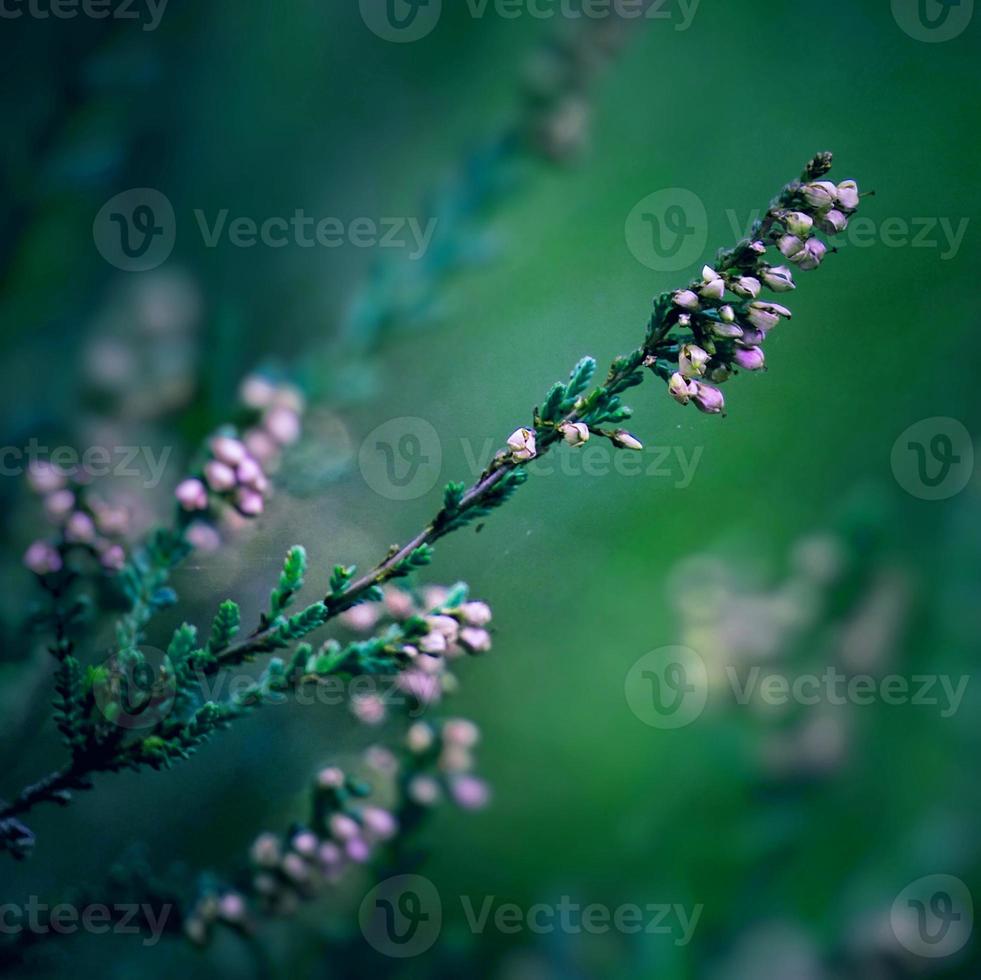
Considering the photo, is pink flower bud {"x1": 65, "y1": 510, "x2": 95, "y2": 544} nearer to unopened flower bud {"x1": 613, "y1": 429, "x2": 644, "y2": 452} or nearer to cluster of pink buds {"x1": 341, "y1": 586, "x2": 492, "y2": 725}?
cluster of pink buds {"x1": 341, "y1": 586, "x2": 492, "y2": 725}

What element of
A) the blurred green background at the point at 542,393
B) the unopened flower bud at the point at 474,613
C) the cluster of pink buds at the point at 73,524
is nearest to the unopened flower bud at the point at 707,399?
the unopened flower bud at the point at 474,613

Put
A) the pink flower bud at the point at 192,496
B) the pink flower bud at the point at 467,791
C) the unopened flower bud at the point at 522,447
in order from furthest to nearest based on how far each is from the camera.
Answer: the pink flower bud at the point at 467,791 < the pink flower bud at the point at 192,496 < the unopened flower bud at the point at 522,447

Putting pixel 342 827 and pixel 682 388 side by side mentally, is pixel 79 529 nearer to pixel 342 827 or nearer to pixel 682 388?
pixel 342 827

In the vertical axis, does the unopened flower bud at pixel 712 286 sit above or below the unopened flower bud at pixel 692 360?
above

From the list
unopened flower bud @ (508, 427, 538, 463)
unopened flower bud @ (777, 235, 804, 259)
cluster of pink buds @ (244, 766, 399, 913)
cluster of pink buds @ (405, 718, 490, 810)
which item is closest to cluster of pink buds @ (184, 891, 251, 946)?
cluster of pink buds @ (244, 766, 399, 913)

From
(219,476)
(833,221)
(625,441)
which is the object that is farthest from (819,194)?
(219,476)

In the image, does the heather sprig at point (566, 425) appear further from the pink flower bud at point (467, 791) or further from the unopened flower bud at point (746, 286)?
the pink flower bud at point (467, 791)
